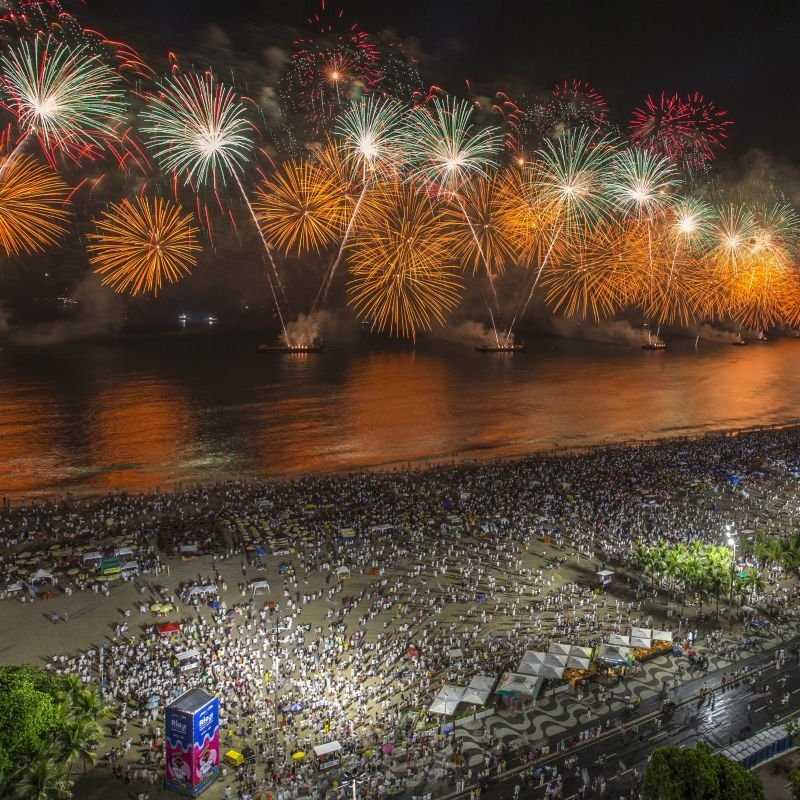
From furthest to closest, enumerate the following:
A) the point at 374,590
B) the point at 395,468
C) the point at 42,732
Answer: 1. the point at 395,468
2. the point at 374,590
3. the point at 42,732

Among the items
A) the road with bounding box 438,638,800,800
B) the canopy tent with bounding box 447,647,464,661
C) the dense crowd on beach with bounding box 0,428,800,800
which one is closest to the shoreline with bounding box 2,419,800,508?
the dense crowd on beach with bounding box 0,428,800,800

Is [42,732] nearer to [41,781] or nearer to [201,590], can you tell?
[41,781]

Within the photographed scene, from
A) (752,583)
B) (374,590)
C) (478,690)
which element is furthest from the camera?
(374,590)

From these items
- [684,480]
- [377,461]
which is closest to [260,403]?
[377,461]

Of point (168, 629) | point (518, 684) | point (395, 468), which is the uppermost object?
point (168, 629)

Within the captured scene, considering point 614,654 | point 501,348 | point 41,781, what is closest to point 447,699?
point 614,654

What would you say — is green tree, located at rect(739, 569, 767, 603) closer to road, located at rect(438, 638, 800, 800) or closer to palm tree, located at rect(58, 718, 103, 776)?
road, located at rect(438, 638, 800, 800)
